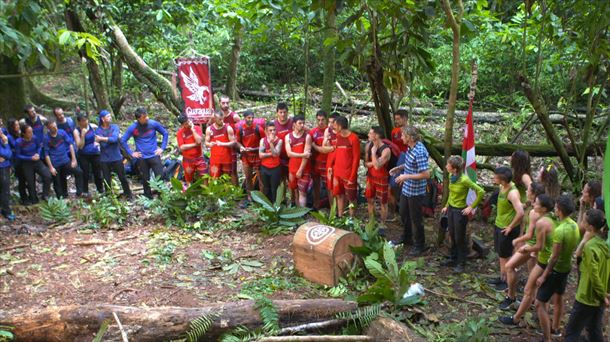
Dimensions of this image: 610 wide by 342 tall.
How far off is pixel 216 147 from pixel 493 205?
4598 mm

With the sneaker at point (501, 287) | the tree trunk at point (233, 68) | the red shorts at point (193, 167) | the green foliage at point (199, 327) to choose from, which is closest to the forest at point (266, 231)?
the green foliage at point (199, 327)

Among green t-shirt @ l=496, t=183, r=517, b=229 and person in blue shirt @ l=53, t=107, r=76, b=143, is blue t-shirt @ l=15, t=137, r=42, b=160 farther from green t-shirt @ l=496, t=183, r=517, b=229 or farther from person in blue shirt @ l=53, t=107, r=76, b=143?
green t-shirt @ l=496, t=183, r=517, b=229

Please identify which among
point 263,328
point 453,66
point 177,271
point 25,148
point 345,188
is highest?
point 453,66

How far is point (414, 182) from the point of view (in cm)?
723

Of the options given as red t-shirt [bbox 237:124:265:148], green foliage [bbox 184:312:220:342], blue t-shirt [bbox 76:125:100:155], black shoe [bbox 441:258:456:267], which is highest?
red t-shirt [bbox 237:124:265:148]

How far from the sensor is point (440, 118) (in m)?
14.7

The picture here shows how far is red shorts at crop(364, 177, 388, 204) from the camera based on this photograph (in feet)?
26.6

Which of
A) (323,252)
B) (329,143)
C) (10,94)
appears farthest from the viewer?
(10,94)

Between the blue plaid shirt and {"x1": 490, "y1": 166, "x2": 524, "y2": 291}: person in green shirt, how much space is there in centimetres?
128

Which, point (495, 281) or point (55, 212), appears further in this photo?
point (55, 212)

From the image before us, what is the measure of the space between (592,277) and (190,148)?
671 centimetres

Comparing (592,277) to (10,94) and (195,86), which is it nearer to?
(195,86)

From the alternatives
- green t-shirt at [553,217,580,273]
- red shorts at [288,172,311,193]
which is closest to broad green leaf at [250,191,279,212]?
red shorts at [288,172,311,193]

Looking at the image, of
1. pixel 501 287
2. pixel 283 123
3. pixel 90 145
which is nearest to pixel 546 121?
pixel 501 287
